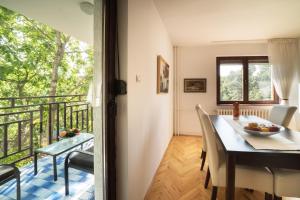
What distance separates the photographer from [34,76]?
1.29 meters

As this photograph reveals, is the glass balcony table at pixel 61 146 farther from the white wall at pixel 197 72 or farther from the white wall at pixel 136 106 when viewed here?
the white wall at pixel 197 72

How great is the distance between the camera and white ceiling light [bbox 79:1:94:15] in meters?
1.77

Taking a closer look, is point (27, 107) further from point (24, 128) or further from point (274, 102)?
point (274, 102)

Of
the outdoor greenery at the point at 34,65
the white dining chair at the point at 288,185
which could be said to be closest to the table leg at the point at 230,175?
the white dining chair at the point at 288,185

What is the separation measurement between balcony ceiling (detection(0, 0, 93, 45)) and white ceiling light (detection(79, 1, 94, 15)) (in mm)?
44

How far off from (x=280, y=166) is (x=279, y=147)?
15 cm

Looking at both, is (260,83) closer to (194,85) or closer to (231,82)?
(231,82)

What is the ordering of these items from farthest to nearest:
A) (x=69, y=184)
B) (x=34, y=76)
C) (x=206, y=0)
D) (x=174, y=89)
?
1. (x=174, y=89)
2. (x=206, y=0)
3. (x=69, y=184)
4. (x=34, y=76)

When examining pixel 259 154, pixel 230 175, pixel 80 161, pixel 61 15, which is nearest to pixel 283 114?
pixel 259 154

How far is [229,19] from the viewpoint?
3.08 m

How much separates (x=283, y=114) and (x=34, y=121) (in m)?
3.12

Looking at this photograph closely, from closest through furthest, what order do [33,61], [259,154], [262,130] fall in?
[33,61] → [259,154] → [262,130]

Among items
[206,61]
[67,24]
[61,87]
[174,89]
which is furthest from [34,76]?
[206,61]

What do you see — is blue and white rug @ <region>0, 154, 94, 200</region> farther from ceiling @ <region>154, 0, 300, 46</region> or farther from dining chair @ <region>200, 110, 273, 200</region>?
ceiling @ <region>154, 0, 300, 46</region>
